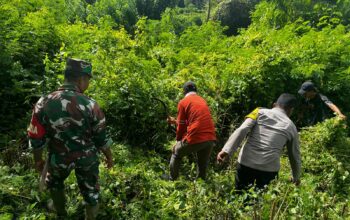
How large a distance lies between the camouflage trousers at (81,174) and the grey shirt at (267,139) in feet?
5.20

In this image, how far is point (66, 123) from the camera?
319cm

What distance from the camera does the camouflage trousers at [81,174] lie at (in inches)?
130

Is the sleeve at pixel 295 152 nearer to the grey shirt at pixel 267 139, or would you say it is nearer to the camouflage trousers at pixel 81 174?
the grey shirt at pixel 267 139

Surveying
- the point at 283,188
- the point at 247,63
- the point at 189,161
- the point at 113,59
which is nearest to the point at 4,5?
the point at 113,59

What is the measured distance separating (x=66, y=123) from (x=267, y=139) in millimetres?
2361

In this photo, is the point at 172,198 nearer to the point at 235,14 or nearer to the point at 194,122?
the point at 194,122

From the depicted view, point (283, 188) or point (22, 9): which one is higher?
point (22, 9)

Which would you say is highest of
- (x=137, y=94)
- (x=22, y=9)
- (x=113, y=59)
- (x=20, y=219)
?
(x=22, y=9)

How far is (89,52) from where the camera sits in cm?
692

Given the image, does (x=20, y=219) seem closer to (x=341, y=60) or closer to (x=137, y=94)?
(x=137, y=94)

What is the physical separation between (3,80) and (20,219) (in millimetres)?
3751

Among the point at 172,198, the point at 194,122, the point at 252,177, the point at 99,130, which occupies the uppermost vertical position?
the point at 99,130

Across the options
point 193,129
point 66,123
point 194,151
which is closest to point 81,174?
point 66,123

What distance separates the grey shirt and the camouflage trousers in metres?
1.58
